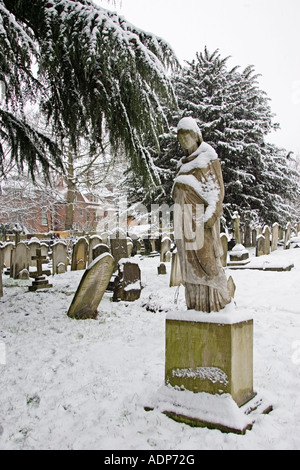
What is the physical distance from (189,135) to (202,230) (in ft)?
3.19

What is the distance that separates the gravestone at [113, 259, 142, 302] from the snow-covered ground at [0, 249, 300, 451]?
366mm

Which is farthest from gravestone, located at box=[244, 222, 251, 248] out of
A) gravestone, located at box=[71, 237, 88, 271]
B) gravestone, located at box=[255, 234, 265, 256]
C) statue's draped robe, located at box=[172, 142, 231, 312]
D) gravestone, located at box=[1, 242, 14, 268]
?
statue's draped robe, located at box=[172, 142, 231, 312]

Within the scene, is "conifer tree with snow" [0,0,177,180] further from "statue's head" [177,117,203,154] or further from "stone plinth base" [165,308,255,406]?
"stone plinth base" [165,308,255,406]

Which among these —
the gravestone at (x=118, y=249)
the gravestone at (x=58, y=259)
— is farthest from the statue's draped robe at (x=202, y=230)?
the gravestone at (x=58, y=259)

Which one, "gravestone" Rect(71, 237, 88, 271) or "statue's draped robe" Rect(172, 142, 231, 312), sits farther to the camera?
"gravestone" Rect(71, 237, 88, 271)

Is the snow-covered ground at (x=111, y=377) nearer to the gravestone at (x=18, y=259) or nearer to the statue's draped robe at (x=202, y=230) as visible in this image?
the statue's draped robe at (x=202, y=230)

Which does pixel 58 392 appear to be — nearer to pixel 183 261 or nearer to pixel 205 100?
pixel 183 261

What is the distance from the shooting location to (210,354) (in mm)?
2977

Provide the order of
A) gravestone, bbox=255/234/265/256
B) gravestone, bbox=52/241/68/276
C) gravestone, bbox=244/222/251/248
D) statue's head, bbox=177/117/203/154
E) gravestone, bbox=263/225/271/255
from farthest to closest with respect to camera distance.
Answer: gravestone, bbox=244/222/251/248 < gravestone, bbox=263/225/271/255 < gravestone, bbox=255/234/265/256 < gravestone, bbox=52/241/68/276 < statue's head, bbox=177/117/203/154

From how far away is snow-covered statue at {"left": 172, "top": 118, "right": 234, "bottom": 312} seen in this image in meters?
3.15

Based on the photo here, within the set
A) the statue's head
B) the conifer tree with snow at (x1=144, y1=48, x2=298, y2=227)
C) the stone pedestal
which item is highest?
the conifer tree with snow at (x1=144, y1=48, x2=298, y2=227)

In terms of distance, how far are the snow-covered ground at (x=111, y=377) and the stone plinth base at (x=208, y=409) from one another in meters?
0.07

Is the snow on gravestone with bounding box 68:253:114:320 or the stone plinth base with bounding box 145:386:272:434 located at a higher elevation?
the snow on gravestone with bounding box 68:253:114:320

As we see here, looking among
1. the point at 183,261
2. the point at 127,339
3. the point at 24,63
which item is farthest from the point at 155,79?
the point at 127,339
